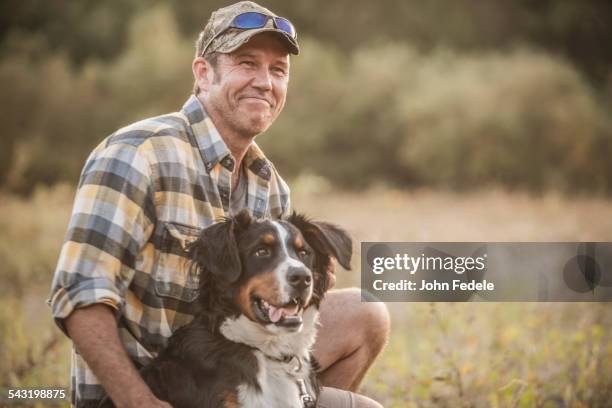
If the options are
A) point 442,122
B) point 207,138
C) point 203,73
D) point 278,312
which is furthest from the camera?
point 442,122

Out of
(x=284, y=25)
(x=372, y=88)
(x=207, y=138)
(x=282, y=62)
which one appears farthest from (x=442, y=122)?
(x=207, y=138)

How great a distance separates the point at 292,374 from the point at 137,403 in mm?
570

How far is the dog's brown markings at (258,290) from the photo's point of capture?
2.35 meters

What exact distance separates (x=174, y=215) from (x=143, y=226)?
0.42ft

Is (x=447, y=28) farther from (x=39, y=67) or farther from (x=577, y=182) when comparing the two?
(x=39, y=67)

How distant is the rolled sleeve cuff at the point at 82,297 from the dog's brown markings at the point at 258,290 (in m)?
0.41

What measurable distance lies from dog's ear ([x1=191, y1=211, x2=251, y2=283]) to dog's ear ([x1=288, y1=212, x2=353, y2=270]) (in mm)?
327

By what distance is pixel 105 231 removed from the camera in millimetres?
2273

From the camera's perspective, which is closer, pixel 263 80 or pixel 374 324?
pixel 263 80

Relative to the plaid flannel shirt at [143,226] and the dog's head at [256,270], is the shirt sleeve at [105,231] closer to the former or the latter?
the plaid flannel shirt at [143,226]

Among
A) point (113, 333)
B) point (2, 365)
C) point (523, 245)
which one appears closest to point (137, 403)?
point (113, 333)

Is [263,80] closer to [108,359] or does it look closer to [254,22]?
[254,22]

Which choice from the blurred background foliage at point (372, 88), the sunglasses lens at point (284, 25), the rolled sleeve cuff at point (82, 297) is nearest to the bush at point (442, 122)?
the blurred background foliage at point (372, 88)

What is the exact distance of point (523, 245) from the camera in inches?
190
